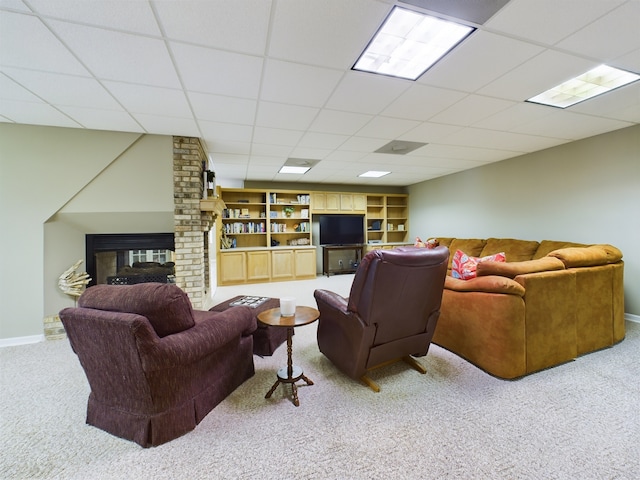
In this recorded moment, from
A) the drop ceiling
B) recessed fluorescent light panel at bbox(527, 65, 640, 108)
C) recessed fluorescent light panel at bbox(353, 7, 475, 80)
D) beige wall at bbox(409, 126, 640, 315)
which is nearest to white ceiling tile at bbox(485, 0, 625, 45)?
the drop ceiling

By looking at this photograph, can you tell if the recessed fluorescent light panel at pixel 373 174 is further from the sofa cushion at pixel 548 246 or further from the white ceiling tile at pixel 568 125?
the sofa cushion at pixel 548 246

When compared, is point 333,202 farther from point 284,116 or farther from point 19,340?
point 19,340

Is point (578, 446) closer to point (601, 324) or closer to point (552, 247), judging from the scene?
point (601, 324)

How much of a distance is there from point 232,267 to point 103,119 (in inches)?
138

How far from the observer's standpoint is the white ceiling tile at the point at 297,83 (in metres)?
2.03

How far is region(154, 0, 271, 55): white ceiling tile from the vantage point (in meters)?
1.44

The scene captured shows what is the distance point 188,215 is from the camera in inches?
136

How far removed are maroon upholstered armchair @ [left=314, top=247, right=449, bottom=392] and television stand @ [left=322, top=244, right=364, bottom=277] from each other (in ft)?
14.9

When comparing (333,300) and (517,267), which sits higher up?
(517,267)

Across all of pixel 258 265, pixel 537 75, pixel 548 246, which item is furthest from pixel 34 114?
pixel 548 246

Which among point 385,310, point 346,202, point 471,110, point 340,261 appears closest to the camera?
point 385,310

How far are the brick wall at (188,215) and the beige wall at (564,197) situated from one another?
521cm

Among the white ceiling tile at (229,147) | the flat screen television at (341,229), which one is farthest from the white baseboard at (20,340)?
the flat screen television at (341,229)

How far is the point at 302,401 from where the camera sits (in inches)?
73.6
